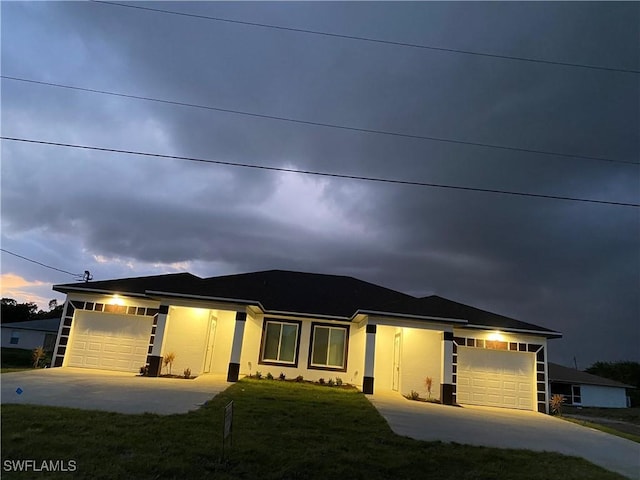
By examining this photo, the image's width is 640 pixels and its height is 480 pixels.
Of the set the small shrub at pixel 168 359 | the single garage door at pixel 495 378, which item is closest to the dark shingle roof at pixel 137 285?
the small shrub at pixel 168 359

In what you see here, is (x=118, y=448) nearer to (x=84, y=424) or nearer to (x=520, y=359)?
(x=84, y=424)

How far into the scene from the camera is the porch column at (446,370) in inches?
657

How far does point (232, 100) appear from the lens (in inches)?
477

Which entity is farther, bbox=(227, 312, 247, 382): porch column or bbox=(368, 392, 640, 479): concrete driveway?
bbox=(227, 312, 247, 382): porch column

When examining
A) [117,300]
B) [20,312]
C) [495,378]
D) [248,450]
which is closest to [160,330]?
[117,300]

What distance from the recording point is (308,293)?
22875 millimetres

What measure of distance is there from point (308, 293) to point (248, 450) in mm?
15893

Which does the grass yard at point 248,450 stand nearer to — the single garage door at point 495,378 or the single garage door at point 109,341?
the single garage door at point 495,378

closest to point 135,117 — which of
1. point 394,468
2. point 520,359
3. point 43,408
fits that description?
point 43,408

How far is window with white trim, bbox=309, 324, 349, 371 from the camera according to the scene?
64.7ft

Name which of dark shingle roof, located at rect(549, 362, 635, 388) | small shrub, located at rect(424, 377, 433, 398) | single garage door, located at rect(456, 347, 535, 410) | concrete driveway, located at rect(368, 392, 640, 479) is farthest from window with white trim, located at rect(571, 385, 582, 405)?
concrete driveway, located at rect(368, 392, 640, 479)

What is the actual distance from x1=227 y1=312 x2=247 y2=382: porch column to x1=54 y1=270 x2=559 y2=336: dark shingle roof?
736 mm

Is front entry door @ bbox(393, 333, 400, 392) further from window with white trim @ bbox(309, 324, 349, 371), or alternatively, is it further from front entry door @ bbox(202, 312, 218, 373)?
front entry door @ bbox(202, 312, 218, 373)

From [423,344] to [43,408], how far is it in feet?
44.7
